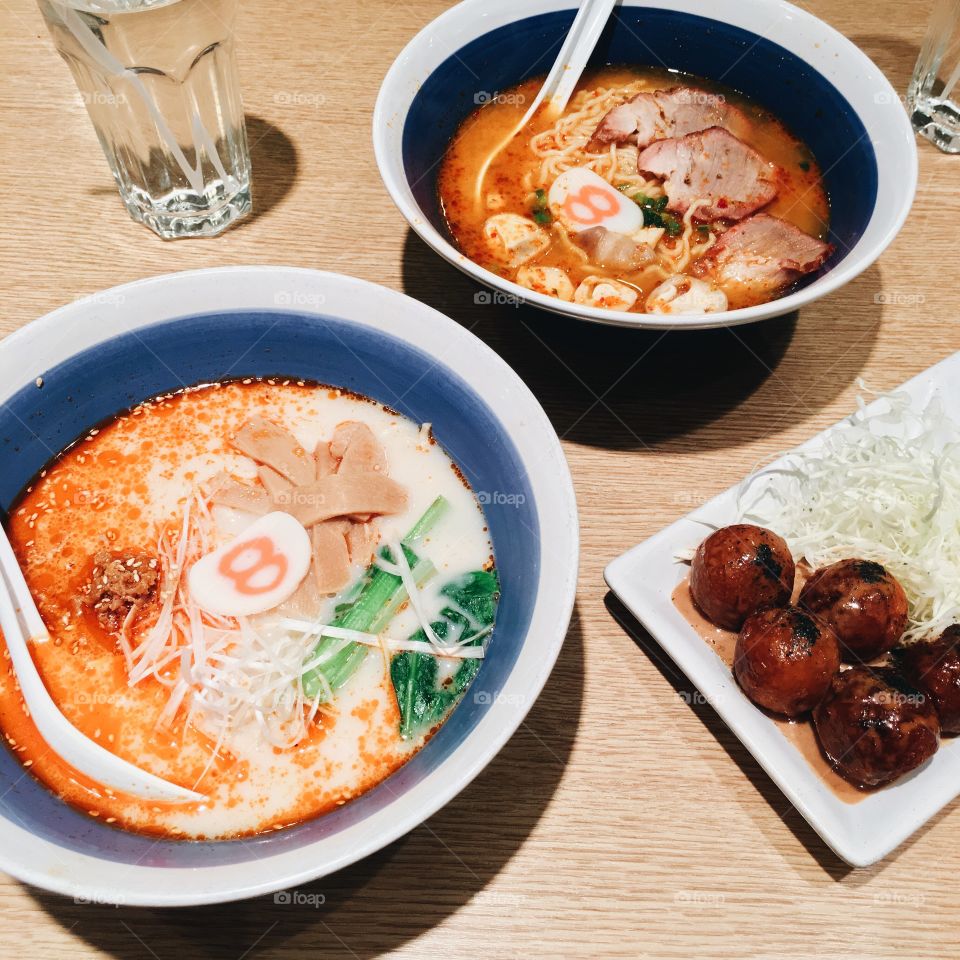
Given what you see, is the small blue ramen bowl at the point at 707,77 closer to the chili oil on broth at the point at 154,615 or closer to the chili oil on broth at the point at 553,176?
the chili oil on broth at the point at 553,176

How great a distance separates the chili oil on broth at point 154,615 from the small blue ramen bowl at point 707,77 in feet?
1.26

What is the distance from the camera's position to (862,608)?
1.37 m

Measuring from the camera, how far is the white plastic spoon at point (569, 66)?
200 cm

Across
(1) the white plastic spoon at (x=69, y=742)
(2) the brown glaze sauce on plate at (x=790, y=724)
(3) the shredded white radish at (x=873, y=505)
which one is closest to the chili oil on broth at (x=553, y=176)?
(3) the shredded white radish at (x=873, y=505)

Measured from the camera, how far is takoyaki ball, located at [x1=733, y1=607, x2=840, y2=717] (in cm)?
129

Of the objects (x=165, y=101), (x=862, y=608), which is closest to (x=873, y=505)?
(x=862, y=608)

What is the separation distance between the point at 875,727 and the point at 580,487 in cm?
66

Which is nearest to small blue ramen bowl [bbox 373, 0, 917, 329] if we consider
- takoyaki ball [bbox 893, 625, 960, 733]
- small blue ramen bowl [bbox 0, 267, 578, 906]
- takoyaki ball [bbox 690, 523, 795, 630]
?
small blue ramen bowl [bbox 0, 267, 578, 906]

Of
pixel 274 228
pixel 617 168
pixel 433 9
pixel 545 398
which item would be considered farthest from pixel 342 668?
pixel 433 9

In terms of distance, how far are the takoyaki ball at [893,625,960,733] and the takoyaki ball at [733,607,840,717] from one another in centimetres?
13

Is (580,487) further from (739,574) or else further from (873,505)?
(873,505)

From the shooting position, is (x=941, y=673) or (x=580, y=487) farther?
(x=580, y=487)

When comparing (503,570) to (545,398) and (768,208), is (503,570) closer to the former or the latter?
(545,398)

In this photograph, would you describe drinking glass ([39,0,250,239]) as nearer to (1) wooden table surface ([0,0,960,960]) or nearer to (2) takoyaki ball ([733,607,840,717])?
(1) wooden table surface ([0,0,960,960])
